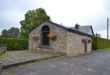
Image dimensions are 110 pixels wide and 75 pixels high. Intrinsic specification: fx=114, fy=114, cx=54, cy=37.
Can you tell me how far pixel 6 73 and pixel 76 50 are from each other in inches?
356

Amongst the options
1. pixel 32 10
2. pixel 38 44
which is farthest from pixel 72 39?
pixel 32 10

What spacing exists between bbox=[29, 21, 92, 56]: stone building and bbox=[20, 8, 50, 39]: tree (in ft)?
51.7

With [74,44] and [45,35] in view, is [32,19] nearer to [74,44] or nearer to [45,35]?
[45,35]

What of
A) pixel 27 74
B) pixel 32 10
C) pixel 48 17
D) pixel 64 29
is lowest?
pixel 27 74

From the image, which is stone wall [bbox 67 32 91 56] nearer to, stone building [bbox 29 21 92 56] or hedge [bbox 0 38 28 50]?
stone building [bbox 29 21 92 56]

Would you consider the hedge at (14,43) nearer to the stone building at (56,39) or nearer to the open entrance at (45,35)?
the stone building at (56,39)

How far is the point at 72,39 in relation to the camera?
1205 centimetres

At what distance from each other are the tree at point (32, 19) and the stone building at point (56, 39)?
15761 mm

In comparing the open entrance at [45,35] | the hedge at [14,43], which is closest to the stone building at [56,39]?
the open entrance at [45,35]

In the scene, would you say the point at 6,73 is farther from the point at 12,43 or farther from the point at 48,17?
the point at 48,17

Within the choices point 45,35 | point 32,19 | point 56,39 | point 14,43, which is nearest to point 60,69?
point 56,39

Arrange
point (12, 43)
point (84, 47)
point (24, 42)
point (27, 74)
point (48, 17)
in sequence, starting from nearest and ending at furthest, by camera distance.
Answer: point (27, 74) → point (84, 47) → point (12, 43) → point (24, 42) → point (48, 17)

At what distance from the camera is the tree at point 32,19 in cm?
2967

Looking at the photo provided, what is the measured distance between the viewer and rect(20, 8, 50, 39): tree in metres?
29.7
